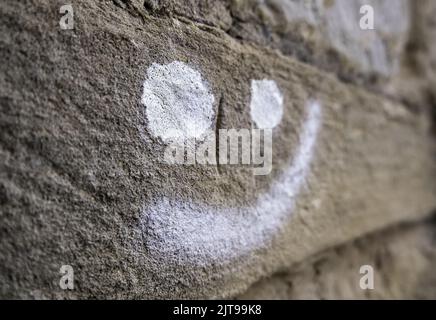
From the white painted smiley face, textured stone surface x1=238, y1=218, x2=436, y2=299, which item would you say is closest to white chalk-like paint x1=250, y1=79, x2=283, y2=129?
the white painted smiley face

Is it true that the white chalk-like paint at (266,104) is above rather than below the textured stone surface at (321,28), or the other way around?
below

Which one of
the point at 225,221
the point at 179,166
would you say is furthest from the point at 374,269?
the point at 179,166

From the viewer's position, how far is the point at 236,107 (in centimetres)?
65

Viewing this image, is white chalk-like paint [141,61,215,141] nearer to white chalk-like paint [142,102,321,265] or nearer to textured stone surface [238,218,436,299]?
white chalk-like paint [142,102,321,265]

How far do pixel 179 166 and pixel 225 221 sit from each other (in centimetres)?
12

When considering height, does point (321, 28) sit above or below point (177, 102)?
above

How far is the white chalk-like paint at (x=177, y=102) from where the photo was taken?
558 millimetres

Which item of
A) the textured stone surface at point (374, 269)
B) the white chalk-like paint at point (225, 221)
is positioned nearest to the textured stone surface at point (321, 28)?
the white chalk-like paint at point (225, 221)

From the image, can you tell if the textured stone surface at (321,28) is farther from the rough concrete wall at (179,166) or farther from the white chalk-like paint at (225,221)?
the white chalk-like paint at (225,221)

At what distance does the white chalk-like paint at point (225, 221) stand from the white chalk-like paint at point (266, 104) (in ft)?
0.25

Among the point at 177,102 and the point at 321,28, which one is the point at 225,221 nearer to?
the point at 177,102

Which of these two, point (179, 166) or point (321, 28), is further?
point (321, 28)

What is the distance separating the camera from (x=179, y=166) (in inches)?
23.0
